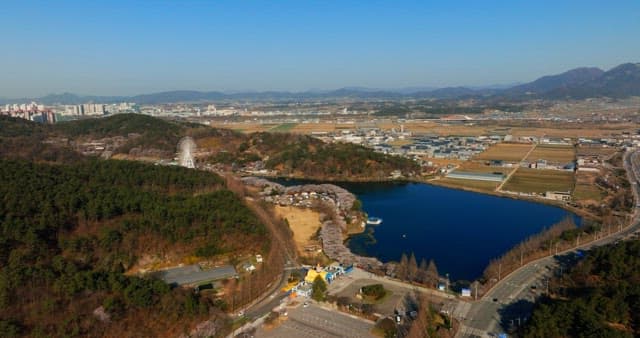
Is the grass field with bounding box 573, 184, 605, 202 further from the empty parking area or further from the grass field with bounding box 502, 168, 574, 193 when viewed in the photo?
the empty parking area

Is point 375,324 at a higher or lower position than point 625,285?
lower

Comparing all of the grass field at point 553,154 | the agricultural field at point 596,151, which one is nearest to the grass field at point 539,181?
the grass field at point 553,154

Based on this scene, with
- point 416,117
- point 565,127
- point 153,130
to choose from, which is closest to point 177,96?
point 416,117

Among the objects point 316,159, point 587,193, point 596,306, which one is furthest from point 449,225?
point 316,159

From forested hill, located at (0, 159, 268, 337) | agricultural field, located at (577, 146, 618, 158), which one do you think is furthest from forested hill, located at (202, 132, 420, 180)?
agricultural field, located at (577, 146, 618, 158)

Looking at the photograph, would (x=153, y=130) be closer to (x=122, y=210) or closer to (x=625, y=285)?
(x=122, y=210)

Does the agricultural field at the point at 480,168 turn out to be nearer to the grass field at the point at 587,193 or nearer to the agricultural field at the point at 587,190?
the agricultural field at the point at 587,190
